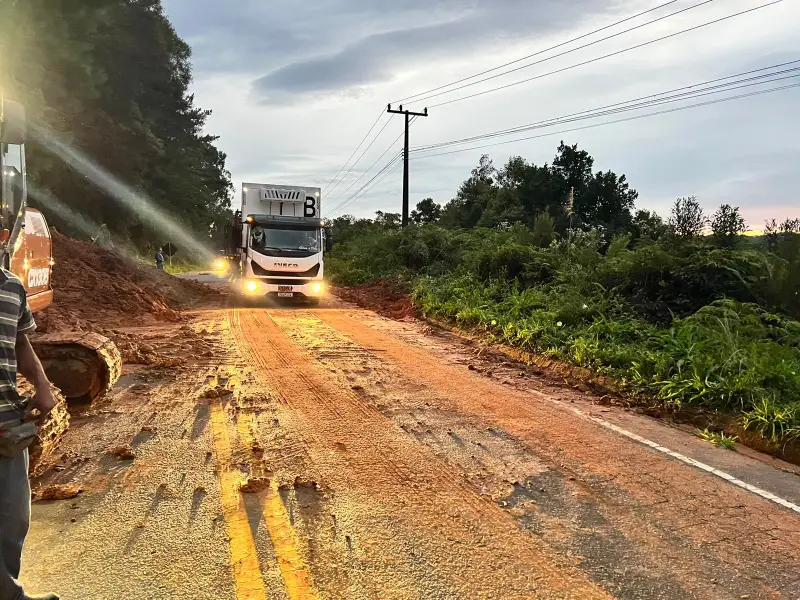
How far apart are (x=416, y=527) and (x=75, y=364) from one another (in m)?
4.35

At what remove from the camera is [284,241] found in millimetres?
17281

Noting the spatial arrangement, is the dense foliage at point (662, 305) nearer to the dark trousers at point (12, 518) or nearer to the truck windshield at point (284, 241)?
the truck windshield at point (284, 241)

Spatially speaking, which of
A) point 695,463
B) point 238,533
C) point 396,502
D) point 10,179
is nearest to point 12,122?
point 10,179

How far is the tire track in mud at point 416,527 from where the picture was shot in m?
3.12

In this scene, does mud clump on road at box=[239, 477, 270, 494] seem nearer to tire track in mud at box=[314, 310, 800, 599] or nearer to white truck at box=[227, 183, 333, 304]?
tire track in mud at box=[314, 310, 800, 599]

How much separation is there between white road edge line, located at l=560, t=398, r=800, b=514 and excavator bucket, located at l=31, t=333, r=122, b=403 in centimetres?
531

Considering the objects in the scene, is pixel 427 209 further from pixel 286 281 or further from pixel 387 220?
pixel 286 281

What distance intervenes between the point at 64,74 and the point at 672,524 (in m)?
27.5

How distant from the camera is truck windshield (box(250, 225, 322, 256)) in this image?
17.0 metres

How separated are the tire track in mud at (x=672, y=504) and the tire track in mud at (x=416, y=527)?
2.72 ft

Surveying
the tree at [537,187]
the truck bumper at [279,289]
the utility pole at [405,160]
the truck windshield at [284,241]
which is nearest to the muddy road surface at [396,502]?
the truck bumper at [279,289]

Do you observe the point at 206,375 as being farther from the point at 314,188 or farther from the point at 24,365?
the point at 314,188

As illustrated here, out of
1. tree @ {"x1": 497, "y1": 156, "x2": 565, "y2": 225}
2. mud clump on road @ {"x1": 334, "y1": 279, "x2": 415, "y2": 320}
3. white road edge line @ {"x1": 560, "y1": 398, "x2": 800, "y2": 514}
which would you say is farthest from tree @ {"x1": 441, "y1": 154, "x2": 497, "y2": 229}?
white road edge line @ {"x1": 560, "y1": 398, "x2": 800, "y2": 514}

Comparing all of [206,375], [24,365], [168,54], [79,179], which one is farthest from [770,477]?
[168,54]
